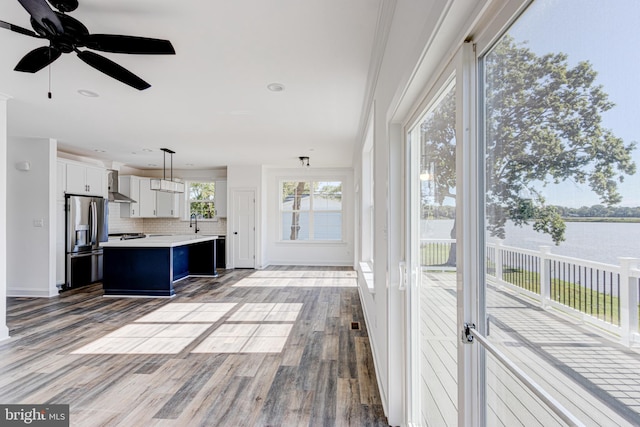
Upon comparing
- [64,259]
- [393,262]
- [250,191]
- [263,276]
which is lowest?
[263,276]

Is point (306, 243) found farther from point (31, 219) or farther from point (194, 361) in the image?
point (194, 361)

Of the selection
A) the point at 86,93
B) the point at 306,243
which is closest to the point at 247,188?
the point at 306,243

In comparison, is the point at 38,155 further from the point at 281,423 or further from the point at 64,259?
the point at 281,423

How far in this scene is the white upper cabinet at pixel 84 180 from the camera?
5.74 metres

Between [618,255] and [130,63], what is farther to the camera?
[130,63]

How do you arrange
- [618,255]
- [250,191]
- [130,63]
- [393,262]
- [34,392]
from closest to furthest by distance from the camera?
[618,255]
[393,262]
[34,392]
[130,63]
[250,191]

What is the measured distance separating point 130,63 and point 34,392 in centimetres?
266

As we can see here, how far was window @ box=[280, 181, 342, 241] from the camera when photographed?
8.45 m

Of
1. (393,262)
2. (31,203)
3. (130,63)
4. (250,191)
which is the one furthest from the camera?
(250,191)

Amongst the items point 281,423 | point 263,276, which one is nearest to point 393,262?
point 281,423

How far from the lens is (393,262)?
1977 millimetres

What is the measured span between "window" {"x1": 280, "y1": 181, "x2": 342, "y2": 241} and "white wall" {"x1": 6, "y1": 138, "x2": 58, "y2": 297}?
4.83 metres

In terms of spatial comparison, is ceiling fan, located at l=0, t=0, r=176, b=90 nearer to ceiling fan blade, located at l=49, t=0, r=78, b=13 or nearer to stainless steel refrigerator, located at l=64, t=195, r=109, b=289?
ceiling fan blade, located at l=49, t=0, r=78, b=13

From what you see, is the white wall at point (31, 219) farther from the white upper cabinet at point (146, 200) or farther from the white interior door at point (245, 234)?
the white interior door at point (245, 234)
